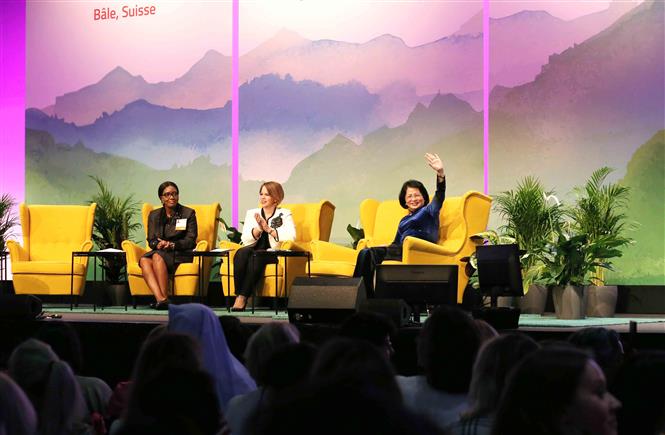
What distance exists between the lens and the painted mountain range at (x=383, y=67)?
8.88 metres

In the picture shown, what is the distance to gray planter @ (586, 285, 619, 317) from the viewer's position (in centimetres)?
775

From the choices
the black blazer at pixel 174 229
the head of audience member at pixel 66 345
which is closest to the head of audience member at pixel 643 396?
the head of audience member at pixel 66 345

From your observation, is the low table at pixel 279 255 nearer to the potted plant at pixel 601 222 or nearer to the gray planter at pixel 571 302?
the gray planter at pixel 571 302

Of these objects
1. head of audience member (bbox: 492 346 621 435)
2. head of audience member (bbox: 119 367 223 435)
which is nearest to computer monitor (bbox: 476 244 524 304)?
head of audience member (bbox: 492 346 621 435)

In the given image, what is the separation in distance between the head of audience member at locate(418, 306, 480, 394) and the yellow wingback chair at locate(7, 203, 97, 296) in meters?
6.67

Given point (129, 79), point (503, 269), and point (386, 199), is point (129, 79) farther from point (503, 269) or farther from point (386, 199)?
point (503, 269)

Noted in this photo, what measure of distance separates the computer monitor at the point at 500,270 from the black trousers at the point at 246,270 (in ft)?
6.61

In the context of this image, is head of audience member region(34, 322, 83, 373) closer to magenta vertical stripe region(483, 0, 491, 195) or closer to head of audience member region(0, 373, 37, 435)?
head of audience member region(0, 373, 37, 435)

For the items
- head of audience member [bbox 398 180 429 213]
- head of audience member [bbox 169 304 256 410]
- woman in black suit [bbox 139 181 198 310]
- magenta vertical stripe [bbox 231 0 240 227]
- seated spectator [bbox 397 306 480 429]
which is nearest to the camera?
seated spectator [bbox 397 306 480 429]

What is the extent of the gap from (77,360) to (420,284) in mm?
3520

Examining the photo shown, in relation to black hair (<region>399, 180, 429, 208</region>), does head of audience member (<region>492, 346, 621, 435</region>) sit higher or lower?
lower

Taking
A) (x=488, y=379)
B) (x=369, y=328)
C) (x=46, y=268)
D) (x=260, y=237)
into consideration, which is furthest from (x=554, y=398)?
(x=46, y=268)

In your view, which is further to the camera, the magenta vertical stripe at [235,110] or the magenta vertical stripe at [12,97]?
the magenta vertical stripe at [12,97]

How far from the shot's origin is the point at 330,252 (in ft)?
27.5
